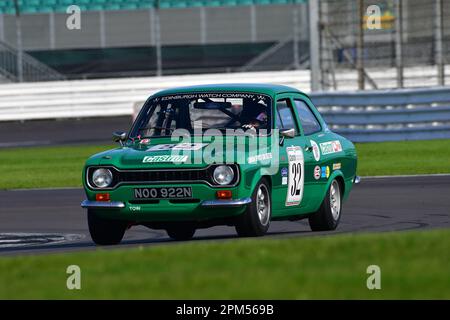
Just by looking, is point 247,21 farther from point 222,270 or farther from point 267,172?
point 222,270

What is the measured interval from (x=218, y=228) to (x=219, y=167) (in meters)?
2.55

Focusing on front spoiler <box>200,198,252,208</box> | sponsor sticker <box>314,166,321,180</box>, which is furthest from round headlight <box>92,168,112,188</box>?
sponsor sticker <box>314,166,321,180</box>

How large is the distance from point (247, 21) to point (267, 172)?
120 feet

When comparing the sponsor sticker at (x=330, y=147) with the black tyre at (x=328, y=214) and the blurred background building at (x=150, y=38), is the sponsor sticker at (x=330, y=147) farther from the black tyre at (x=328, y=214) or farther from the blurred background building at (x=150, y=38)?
the blurred background building at (x=150, y=38)

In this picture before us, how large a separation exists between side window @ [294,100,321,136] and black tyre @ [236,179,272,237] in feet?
4.33

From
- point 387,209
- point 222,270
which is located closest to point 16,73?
point 387,209

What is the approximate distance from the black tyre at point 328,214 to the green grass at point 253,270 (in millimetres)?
3008

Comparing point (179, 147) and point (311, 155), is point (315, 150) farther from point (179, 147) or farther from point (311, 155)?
point (179, 147)

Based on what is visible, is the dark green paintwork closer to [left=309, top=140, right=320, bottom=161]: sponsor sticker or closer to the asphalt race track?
[left=309, top=140, right=320, bottom=161]: sponsor sticker

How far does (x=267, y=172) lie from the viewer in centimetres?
1038

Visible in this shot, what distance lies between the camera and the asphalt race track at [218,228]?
11.3 metres

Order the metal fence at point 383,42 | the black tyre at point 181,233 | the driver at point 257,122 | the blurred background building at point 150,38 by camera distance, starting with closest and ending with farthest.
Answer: the driver at point 257,122 < the black tyre at point 181,233 < the metal fence at point 383,42 < the blurred background building at point 150,38

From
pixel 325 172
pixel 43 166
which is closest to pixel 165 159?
pixel 325 172

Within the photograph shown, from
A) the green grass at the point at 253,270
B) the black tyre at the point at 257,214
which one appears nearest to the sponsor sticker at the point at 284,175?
the black tyre at the point at 257,214
